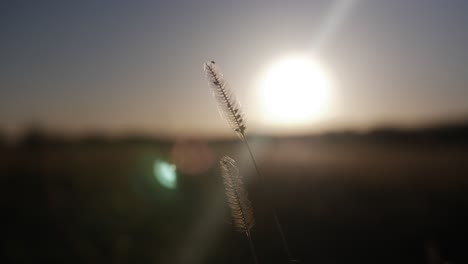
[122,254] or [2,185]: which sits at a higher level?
[2,185]

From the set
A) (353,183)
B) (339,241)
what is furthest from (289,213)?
(353,183)

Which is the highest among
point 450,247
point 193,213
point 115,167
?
point 115,167

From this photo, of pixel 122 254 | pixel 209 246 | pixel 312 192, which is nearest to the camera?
pixel 122 254

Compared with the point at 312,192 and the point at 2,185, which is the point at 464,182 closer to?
the point at 312,192

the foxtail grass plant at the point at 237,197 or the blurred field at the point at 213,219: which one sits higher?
the blurred field at the point at 213,219

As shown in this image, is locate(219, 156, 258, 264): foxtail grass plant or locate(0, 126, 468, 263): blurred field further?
locate(0, 126, 468, 263): blurred field

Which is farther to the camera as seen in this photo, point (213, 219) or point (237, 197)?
point (213, 219)

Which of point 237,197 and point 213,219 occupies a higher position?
point 213,219

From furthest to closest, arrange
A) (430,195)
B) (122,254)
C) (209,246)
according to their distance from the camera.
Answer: (430,195) < (209,246) < (122,254)

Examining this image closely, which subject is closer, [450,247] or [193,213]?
[450,247]

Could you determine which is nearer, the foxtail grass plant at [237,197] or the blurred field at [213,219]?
the foxtail grass plant at [237,197]

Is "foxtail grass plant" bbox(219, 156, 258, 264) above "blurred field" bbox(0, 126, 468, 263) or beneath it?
beneath
